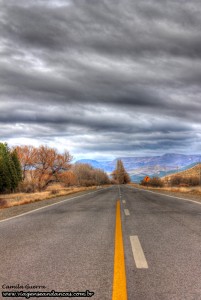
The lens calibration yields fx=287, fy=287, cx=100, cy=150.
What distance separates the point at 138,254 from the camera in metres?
4.98

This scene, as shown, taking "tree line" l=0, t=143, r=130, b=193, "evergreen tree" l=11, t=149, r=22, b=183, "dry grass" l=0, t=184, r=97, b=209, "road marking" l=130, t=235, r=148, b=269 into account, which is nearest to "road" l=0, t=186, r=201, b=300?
"road marking" l=130, t=235, r=148, b=269

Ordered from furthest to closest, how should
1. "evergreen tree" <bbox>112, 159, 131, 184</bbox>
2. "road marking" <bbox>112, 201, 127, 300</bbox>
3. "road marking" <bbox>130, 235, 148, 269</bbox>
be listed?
1. "evergreen tree" <bbox>112, 159, 131, 184</bbox>
2. "road marking" <bbox>130, 235, 148, 269</bbox>
3. "road marking" <bbox>112, 201, 127, 300</bbox>

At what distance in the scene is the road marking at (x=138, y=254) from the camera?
170 inches

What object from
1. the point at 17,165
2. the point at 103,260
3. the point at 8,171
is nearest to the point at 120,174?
the point at 17,165

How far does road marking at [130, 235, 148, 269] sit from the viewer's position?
432cm

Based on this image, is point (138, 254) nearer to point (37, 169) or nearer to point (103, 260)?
point (103, 260)

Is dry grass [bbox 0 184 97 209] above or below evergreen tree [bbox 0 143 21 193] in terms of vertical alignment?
below

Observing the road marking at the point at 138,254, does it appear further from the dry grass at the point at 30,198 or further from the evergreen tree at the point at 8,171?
the evergreen tree at the point at 8,171

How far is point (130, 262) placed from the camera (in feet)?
14.8

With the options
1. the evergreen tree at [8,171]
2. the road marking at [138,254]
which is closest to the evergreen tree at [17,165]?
the evergreen tree at [8,171]

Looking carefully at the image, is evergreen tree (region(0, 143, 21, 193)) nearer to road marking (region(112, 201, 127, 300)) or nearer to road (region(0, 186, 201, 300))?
road (region(0, 186, 201, 300))

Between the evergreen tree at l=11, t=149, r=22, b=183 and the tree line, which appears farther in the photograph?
the evergreen tree at l=11, t=149, r=22, b=183

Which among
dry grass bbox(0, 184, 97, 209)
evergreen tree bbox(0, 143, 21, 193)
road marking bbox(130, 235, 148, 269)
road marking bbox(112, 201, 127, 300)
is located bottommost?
dry grass bbox(0, 184, 97, 209)

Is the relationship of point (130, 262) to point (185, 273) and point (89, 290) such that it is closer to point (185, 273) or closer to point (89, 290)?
point (185, 273)
